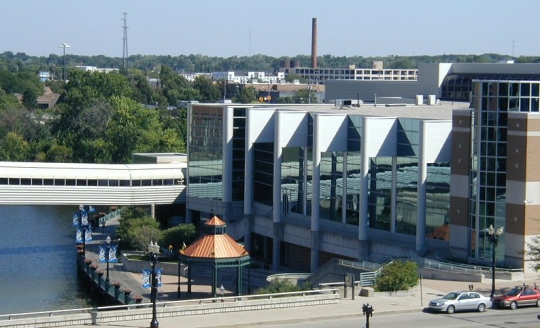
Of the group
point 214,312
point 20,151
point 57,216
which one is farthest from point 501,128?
point 20,151

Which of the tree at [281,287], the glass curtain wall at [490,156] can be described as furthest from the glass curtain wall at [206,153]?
the glass curtain wall at [490,156]

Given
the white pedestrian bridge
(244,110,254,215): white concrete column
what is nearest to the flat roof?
(244,110,254,215): white concrete column

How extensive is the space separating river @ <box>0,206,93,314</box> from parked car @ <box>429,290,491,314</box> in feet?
86.2

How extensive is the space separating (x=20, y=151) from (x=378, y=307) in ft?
321

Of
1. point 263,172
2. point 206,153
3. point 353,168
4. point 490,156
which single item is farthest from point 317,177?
point 206,153

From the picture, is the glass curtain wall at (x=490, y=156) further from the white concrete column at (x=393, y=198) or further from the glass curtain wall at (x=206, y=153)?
the glass curtain wall at (x=206, y=153)

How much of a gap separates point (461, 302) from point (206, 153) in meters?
41.0

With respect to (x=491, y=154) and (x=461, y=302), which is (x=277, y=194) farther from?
(x=461, y=302)

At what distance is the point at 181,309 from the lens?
48406 mm

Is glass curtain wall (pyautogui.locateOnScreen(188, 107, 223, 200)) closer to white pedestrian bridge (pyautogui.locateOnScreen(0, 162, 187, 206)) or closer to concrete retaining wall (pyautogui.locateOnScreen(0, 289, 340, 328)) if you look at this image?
white pedestrian bridge (pyautogui.locateOnScreen(0, 162, 187, 206))

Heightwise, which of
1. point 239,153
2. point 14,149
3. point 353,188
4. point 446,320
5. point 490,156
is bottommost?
point 446,320

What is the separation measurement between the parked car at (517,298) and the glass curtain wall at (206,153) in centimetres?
3738

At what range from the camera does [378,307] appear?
169ft

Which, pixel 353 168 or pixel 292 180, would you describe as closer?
pixel 353 168
